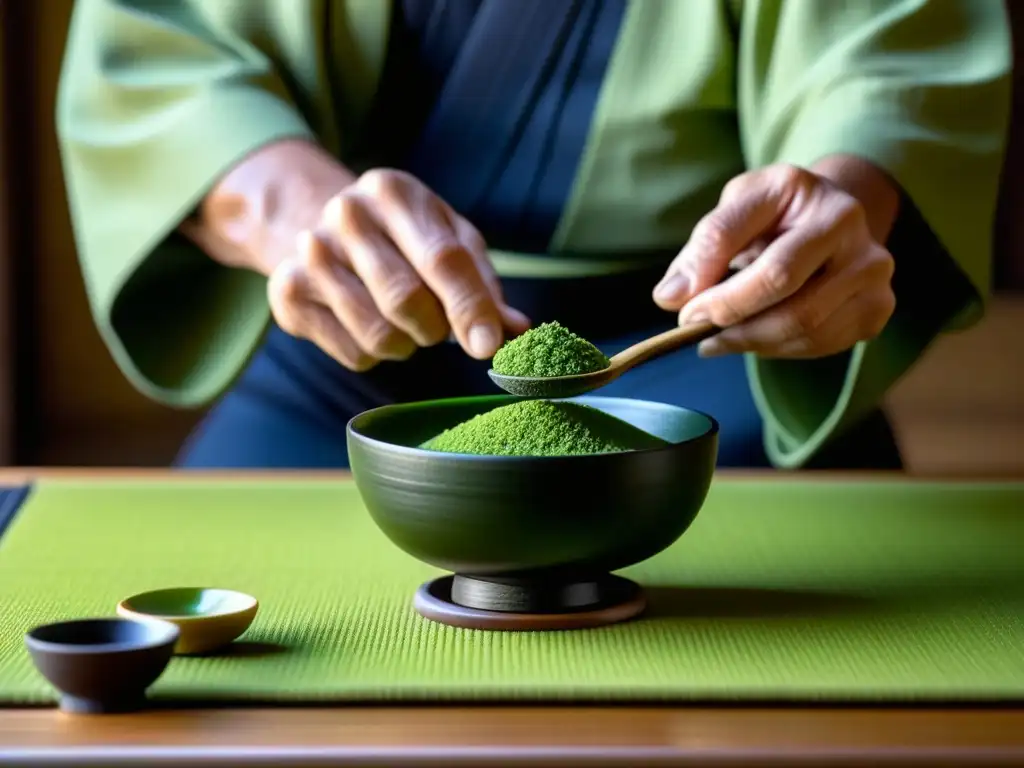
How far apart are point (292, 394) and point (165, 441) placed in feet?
5.07

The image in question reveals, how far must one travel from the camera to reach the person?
3.63ft

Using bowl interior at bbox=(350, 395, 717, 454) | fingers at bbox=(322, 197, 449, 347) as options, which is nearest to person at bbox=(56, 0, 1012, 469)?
fingers at bbox=(322, 197, 449, 347)

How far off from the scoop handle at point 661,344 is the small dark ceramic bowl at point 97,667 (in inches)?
12.6

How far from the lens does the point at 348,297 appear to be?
3.07ft

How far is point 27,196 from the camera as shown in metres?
2.59

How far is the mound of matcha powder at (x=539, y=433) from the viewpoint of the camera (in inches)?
28.4

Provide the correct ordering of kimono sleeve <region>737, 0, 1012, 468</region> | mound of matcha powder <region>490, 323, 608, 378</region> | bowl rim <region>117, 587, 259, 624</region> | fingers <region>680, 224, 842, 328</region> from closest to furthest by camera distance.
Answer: bowl rim <region>117, 587, 259, 624</region>
mound of matcha powder <region>490, 323, 608, 378</region>
fingers <region>680, 224, 842, 328</region>
kimono sleeve <region>737, 0, 1012, 468</region>

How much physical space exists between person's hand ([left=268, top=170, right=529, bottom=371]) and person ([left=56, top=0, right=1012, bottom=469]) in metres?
0.10

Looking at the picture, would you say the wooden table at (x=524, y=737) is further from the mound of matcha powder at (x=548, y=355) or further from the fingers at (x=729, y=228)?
the fingers at (x=729, y=228)

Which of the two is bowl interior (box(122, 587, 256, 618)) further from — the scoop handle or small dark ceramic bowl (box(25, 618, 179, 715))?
the scoop handle

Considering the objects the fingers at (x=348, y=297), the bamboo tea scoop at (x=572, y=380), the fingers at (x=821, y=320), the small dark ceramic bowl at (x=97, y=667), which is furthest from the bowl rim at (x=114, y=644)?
the fingers at (x=821, y=320)

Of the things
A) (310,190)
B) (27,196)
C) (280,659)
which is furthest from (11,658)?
(27,196)

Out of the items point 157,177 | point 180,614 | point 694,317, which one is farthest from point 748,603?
point 157,177

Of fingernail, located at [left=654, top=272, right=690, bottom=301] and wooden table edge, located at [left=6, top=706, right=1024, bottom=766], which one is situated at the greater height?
fingernail, located at [left=654, top=272, right=690, bottom=301]
